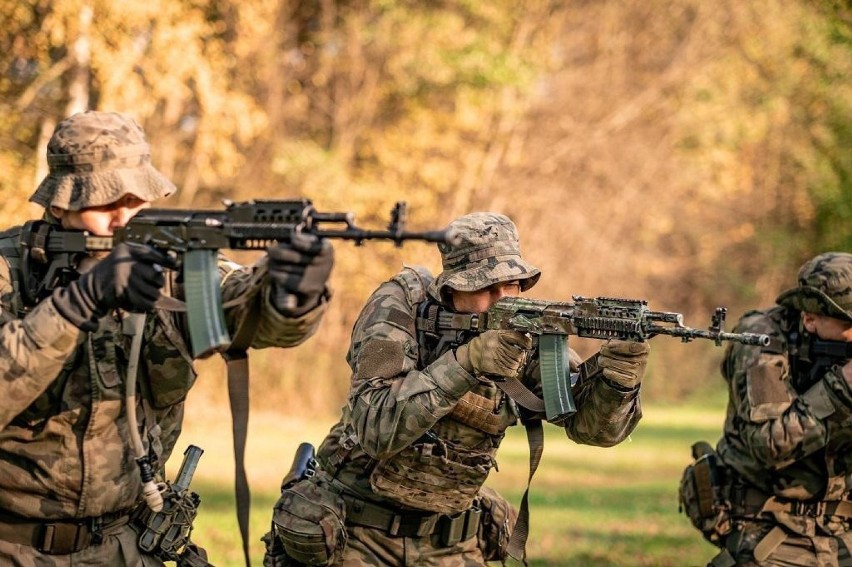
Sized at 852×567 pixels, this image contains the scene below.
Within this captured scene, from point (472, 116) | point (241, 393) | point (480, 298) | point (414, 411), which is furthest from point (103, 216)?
point (472, 116)

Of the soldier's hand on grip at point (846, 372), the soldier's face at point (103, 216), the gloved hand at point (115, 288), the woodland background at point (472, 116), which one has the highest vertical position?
the woodland background at point (472, 116)

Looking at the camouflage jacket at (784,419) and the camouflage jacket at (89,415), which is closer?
the camouflage jacket at (89,415)

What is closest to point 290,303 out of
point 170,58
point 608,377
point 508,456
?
point 608,377

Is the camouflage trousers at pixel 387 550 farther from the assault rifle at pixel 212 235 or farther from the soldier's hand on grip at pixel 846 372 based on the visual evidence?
the soldier's hand on grip at pixel 846 372

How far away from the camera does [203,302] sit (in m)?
4.54

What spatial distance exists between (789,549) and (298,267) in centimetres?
377

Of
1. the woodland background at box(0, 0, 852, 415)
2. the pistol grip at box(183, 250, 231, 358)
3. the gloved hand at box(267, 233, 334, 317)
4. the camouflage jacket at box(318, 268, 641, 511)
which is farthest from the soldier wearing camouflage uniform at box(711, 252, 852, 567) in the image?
the woodland background at box(0, 0, 852, 415)

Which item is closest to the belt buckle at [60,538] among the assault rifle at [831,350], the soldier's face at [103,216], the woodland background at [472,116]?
the soldier's face at [103,216]

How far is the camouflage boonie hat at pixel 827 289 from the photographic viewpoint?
667 cm

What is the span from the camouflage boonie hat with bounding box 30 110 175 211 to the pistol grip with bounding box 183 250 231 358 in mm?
433

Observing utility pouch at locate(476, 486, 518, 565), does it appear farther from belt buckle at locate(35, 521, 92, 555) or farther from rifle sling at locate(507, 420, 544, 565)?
belt buckle at locate(35, 521, 92, 555)

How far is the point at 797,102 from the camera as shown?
37.9 metres

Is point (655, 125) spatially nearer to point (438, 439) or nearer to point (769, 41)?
point (769, 41)

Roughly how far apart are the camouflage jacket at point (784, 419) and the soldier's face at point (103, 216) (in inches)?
135
